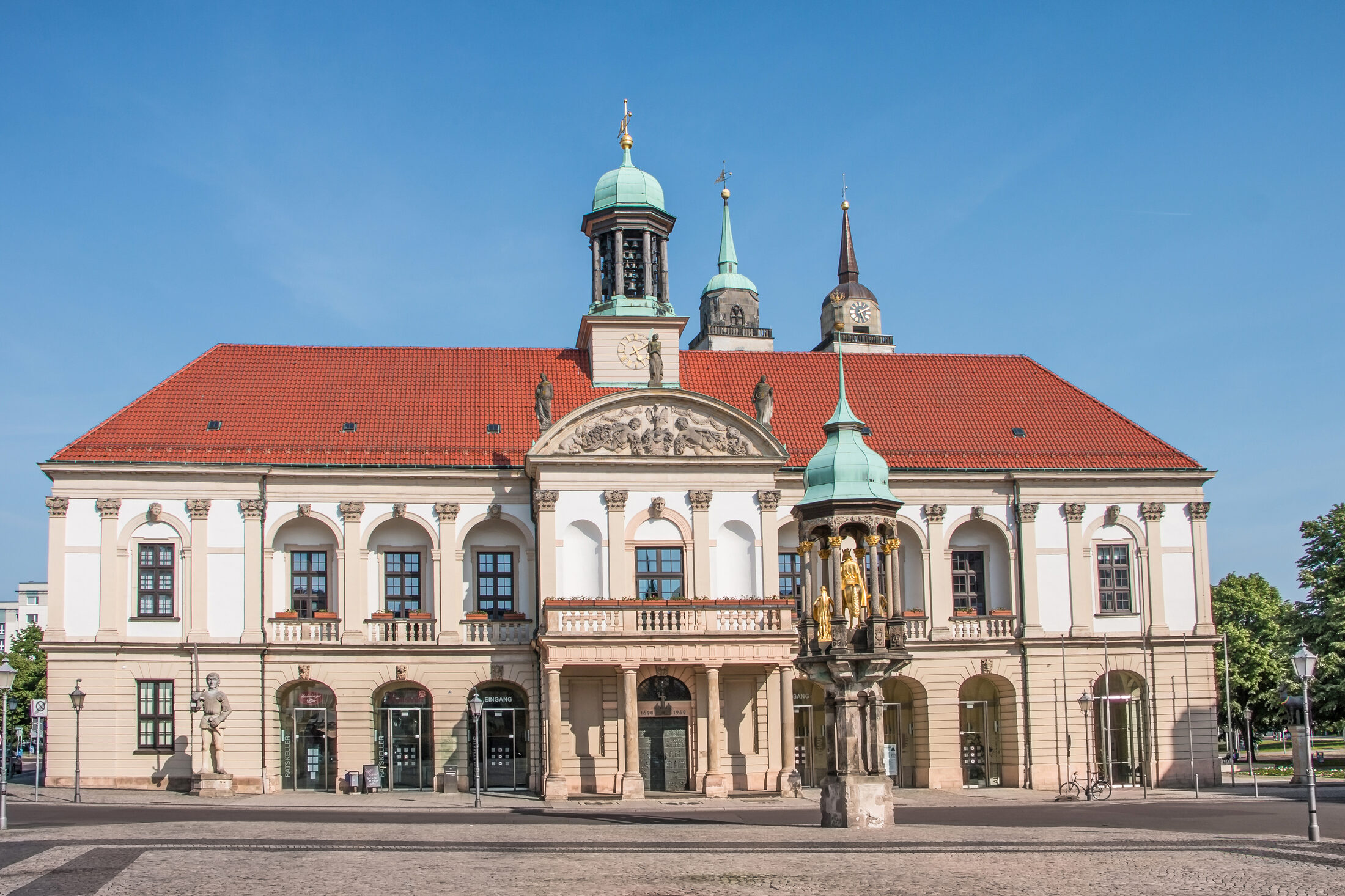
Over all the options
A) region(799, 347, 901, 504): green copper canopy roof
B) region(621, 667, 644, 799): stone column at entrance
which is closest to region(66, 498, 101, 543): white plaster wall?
region(621, 667, 644, 799): stone column at entrance

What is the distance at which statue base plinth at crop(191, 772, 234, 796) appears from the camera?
4200 cm

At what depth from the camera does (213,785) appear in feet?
138

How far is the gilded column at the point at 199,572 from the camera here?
45688mm

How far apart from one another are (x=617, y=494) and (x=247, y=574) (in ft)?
36.6

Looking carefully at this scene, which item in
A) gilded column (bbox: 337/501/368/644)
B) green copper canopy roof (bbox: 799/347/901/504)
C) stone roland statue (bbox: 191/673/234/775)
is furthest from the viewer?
gilded column (bbox: 337/501/368/644)

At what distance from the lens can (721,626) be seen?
4412cm

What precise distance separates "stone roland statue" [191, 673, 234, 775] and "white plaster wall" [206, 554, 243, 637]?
2.29 m

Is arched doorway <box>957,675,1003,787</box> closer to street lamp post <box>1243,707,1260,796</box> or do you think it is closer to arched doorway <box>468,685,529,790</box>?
street lamp post <box>1243,707,1260,796</box>

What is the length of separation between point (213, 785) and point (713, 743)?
1366cm

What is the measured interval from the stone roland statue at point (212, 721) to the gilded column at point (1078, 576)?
84.9ft

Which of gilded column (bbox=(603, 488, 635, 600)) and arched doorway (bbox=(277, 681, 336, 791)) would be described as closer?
gilded column (bbox=(603, 488, 635, 600))

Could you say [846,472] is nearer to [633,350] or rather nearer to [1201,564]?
[633,350]

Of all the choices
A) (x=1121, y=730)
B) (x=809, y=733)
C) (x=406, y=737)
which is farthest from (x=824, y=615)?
(x=1121, y=730)

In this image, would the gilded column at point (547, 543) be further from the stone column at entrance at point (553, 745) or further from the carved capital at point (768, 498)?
the carved capital at point (768, 498)
